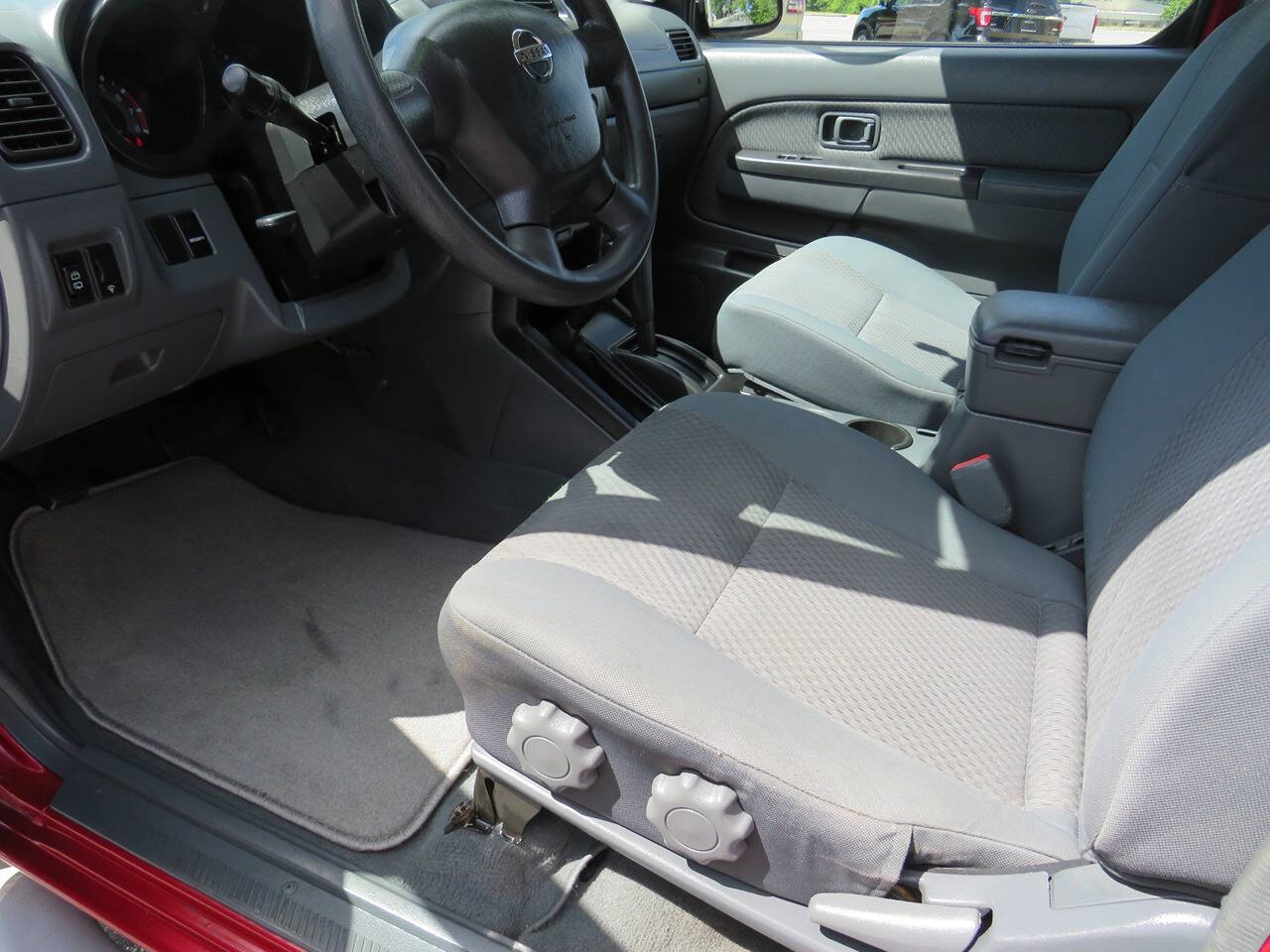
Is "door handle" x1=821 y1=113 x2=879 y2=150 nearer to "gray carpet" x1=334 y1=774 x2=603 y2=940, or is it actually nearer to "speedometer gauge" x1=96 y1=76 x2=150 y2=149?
"speedometer gauge" x1=96 y1=76 x2=150 y2=149

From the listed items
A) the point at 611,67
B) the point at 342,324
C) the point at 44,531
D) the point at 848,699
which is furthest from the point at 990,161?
the point at 44,531

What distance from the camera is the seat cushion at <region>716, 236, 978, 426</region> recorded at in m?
1.81

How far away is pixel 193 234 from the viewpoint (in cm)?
→ 141

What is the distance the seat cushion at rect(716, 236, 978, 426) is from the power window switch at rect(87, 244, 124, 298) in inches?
42.5

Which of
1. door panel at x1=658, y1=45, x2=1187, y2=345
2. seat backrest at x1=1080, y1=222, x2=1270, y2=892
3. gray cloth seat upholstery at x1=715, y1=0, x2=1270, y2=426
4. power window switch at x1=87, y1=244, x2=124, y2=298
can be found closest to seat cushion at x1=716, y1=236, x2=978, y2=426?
gray cloth seat upholstery at x1=715, y1=0, x2=1270, y2=426

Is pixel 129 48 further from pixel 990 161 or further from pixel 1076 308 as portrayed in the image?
pixel 990 161

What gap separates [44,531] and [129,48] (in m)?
1.00

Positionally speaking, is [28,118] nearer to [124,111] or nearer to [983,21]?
[124,111]

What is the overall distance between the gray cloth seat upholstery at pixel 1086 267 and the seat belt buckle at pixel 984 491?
0.34 meters

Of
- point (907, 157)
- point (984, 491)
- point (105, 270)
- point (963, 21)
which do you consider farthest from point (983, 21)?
point (105, 270)

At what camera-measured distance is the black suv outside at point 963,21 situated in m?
2.30

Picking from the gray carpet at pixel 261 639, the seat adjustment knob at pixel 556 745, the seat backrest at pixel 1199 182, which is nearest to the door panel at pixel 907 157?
the seat backrest at pixel 1199 182

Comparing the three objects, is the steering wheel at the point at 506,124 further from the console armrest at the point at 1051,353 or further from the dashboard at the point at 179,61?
the console armrest at the point at 1051,353

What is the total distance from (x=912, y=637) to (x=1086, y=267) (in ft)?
2.65
